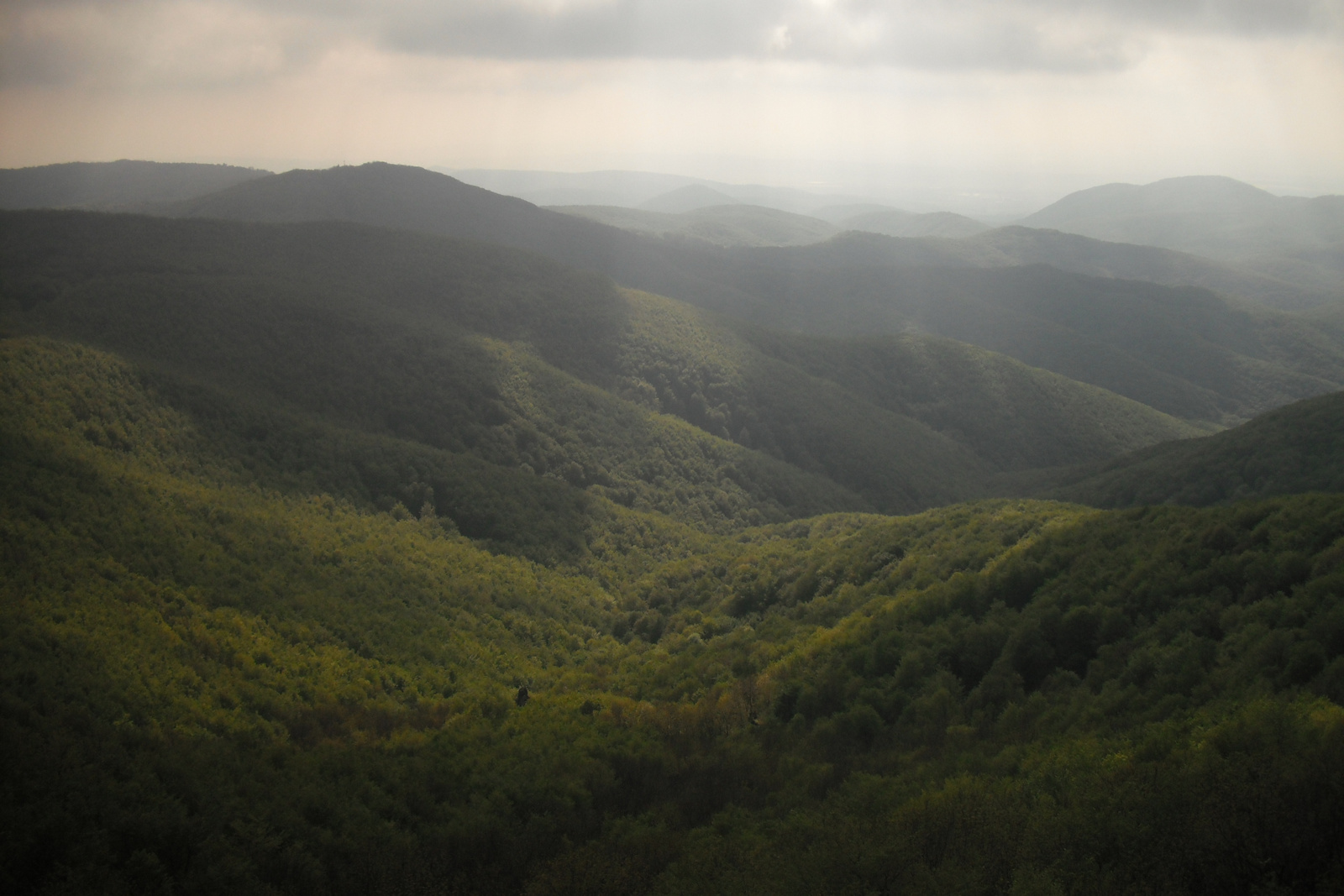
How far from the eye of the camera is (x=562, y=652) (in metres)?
43.3

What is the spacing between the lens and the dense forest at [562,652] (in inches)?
563

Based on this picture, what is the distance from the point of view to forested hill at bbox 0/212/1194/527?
235ft

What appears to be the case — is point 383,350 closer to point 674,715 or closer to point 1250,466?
point 674,715

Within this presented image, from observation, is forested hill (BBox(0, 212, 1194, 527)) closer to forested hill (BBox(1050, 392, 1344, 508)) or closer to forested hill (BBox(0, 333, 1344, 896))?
forested hill (BBox(0, 333, 1344, 896))

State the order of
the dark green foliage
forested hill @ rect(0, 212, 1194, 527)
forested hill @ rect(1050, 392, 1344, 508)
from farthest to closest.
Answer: forested hill @ rect(0, 212, 1194, 527)
the dark green foliage
forested hill @ rect(1050, 392, 1344, 508)

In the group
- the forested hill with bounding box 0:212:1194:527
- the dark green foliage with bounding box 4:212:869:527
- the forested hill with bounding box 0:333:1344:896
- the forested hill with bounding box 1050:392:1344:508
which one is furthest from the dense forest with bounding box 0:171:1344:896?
the forested hill with bounding box 0:212:1194:527

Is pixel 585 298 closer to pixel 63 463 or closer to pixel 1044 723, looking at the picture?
pixel 63 463

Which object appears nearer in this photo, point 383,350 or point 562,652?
point 562,652

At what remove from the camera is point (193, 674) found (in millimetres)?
25484

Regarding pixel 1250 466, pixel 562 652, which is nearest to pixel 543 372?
pixel 562 652

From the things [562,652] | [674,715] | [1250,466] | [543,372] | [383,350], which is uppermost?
[383,350]

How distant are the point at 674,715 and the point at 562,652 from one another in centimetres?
1758

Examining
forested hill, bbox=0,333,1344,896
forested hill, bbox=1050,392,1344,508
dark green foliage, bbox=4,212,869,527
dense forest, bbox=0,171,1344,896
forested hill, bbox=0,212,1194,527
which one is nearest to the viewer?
forested hill, bbox=0,333,1344,896

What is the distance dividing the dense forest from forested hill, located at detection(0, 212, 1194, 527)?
0.97m
